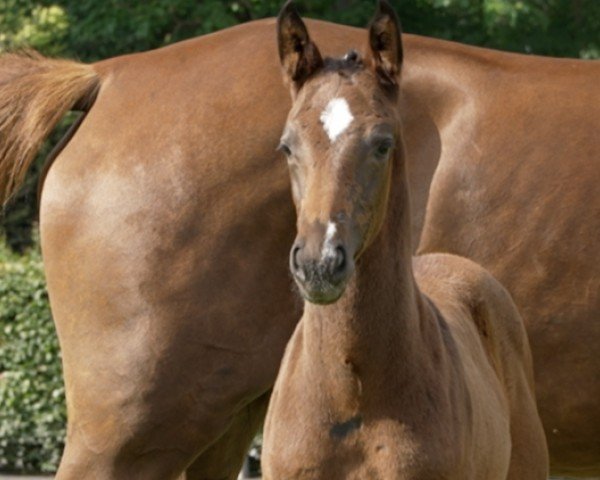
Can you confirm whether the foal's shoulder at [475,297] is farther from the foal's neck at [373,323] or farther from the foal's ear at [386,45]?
the foal's ear at [386,45]

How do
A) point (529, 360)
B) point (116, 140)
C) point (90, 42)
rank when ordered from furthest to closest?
point (90, 42)
point (116, 140)
point (529, 360)

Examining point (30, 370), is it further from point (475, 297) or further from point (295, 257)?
point (295, 257)

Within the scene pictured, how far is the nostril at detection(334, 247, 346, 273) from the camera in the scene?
3.76m

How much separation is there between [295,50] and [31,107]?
5.29ft

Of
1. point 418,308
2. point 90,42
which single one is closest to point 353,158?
point 418,308

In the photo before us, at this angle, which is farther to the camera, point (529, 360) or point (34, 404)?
point (34, 404)

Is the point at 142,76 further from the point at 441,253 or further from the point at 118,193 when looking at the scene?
the point at 441,253

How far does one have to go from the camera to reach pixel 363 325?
4.18 meters

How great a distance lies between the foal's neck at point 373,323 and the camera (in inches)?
164

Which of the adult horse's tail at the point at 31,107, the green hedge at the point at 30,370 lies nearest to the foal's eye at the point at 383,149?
the adult horse's tail at the point at 31,107

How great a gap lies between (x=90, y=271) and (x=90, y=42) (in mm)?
8098

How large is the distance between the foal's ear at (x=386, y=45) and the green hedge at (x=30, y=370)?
5.14 meters

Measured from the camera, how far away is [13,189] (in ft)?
18.7

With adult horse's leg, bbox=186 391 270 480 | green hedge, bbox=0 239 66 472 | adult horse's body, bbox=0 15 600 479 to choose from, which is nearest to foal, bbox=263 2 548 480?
adult horse's body, bbox=0 15 600 479
